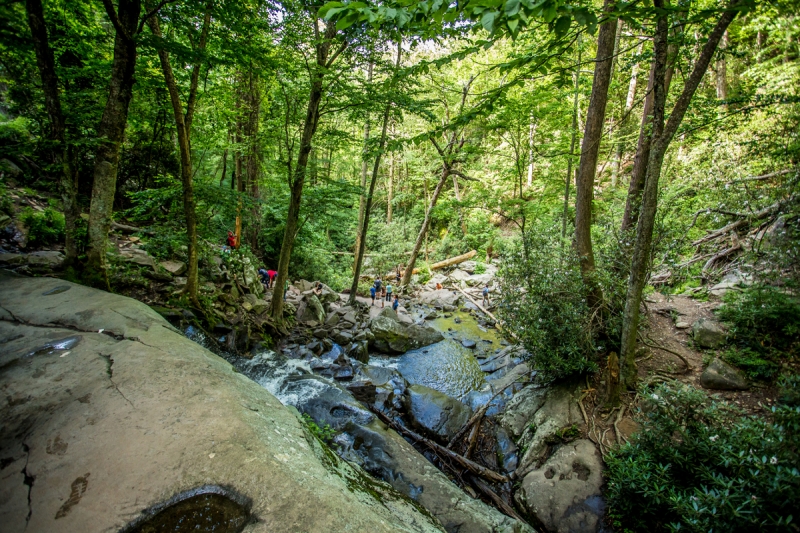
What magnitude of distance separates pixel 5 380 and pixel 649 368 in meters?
8.69

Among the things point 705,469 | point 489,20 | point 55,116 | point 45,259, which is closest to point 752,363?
point 705,469

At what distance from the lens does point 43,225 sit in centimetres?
776

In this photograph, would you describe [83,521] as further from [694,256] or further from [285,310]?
[694,256]

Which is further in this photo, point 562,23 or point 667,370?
point 667,370

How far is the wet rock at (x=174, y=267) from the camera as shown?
8586 millimetres

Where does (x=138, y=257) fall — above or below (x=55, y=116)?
below

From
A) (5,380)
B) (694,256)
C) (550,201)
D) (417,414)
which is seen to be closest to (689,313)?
(694,256)

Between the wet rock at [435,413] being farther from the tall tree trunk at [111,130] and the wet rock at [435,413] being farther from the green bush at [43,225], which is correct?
the green bush at [43,225]

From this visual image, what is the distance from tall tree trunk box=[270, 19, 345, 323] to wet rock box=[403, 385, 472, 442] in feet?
15.2

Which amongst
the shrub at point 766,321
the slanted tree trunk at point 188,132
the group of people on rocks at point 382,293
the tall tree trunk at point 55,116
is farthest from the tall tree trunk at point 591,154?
the group of people on rocks at point 382,293

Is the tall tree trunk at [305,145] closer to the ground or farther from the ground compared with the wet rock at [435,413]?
farther from the ground

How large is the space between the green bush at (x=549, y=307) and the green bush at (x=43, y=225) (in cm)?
1086

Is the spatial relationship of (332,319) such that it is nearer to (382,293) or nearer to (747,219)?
(382,293)

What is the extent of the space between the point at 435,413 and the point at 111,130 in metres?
7.89
